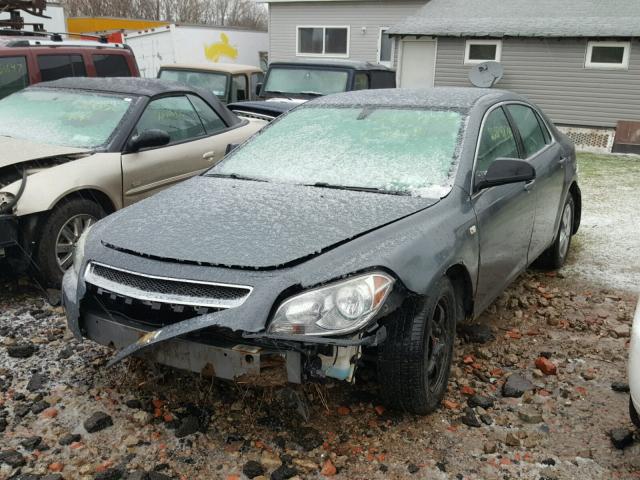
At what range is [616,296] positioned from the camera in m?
4.95

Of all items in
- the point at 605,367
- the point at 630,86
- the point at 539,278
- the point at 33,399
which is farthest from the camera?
the point at 630,86

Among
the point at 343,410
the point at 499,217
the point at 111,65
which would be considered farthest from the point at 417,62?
the point at 343,410

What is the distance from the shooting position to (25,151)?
471 centimetres

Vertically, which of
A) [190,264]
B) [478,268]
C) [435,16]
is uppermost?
[435,16]

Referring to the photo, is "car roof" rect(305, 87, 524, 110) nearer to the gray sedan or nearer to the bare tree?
the gray sedan

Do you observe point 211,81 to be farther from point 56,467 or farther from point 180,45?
point 56,467

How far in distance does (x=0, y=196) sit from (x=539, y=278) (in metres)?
4.25

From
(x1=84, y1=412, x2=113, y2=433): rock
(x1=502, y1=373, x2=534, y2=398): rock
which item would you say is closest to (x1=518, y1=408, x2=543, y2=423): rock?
(x1=502, y1=373, x2=534, y2=398): rock

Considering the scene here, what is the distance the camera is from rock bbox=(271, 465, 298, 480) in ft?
8.74

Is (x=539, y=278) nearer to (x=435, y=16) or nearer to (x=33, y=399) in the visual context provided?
(x=33, y=399)

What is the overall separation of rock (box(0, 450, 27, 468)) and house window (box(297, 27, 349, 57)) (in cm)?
1985

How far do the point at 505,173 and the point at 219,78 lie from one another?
8.94 m

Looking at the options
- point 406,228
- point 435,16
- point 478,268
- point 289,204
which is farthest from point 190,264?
point 435,16

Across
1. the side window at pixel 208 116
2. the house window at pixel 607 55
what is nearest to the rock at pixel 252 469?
the side window at pixel 208 116
